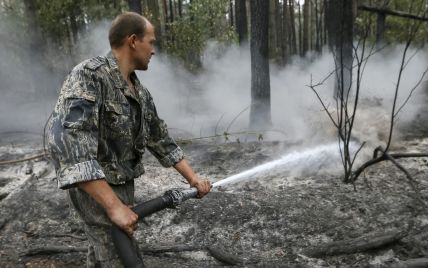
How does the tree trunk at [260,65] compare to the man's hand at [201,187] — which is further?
the tree trunk at [260,65]

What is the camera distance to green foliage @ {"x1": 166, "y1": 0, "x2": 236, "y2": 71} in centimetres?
1189

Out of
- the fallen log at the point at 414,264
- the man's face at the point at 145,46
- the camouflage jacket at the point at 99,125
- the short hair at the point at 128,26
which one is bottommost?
the fallen log at the point at 414,264

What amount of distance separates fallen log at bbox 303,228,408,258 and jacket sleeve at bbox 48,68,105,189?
2330mm

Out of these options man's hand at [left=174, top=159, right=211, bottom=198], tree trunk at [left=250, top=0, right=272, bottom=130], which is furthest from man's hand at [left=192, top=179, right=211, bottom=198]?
tree trunk at [left=250, top=0, right=272, bottom=130]

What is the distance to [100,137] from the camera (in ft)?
7.21

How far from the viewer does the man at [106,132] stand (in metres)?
1.93

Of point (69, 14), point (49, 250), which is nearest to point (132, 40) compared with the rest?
point (49, 250)

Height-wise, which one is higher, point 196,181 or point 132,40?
point 132,40

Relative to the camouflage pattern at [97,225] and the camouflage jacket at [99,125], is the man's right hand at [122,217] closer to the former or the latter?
the camouflage jacket at [99,125]

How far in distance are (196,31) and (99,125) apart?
33.6 feet

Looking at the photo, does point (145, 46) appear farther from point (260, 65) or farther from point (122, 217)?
point (260, 65)

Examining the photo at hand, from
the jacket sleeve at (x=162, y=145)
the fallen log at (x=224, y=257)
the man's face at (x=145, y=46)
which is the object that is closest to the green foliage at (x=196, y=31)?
the fallen log at (x=224, y=257)

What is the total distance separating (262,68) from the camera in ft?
28.1

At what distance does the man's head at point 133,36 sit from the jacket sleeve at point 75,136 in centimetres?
34
